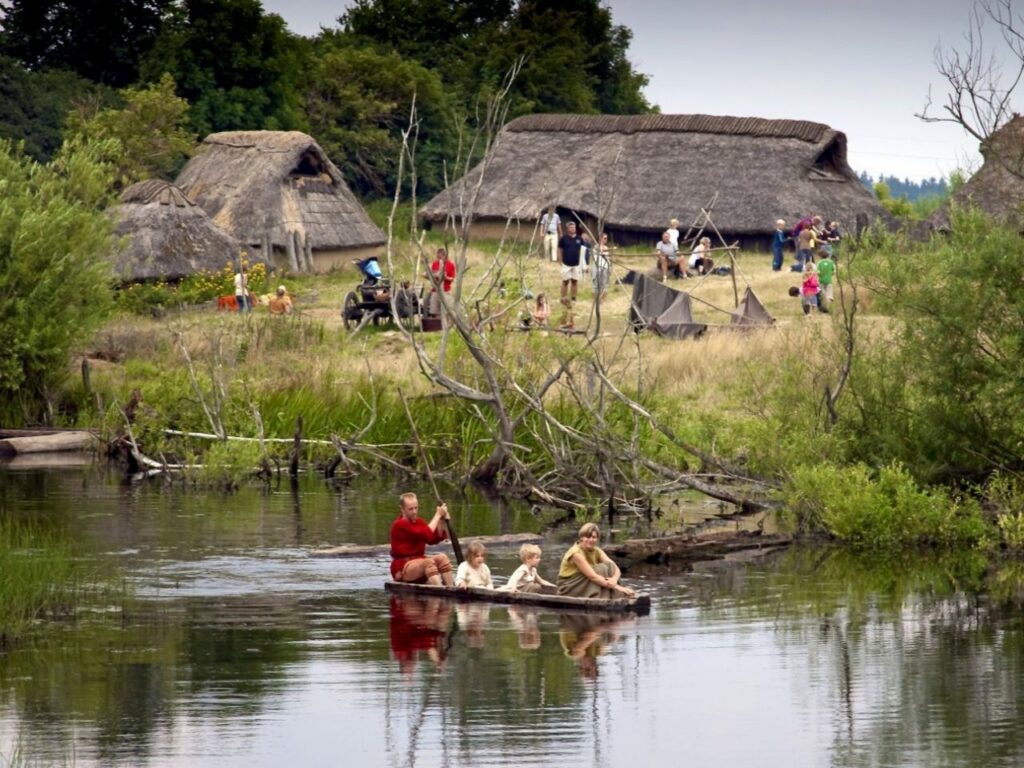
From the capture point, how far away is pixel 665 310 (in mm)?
38906

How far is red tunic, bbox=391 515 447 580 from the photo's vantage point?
802 inches

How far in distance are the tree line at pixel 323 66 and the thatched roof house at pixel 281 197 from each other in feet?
7.38

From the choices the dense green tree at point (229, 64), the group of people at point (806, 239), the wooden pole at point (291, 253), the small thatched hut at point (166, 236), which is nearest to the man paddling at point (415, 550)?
the group of people at point (806, 239)

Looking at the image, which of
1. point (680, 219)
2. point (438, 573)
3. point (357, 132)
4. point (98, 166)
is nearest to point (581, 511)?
point (438, 573)

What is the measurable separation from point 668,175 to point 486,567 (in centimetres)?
3787

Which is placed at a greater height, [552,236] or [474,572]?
[552,236]

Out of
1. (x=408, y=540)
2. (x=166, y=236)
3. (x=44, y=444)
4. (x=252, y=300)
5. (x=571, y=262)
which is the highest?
(x=166, y=236)

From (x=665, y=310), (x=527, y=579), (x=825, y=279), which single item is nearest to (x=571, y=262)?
(x=665, y=310)

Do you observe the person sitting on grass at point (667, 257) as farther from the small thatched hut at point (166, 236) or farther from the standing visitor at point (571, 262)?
the small thatched hut at point (166, 236)

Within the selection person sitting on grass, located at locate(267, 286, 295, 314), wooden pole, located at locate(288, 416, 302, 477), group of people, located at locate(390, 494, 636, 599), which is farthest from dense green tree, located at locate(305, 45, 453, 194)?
group of people, located at locate(390, 494, 636, 599)

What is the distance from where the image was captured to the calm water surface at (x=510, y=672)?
14.2 m

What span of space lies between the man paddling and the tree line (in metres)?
36.6

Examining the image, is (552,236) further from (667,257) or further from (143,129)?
(143,129)

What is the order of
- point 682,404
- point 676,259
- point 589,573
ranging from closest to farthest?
point 589,573, point 682,404, point 676,259
